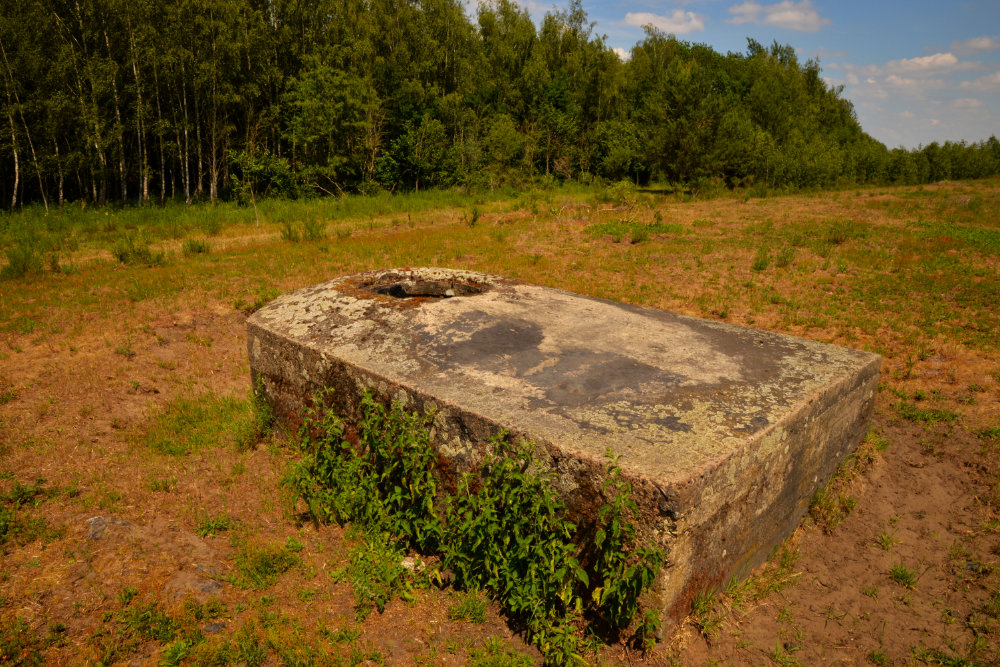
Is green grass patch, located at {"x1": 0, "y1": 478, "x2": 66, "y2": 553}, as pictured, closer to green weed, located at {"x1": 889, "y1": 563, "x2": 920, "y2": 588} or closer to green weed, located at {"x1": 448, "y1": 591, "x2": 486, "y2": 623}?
green weed, located at {"x1": 448, "y1": 591, "x2": 486, "y2": 623}

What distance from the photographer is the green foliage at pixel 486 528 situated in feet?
8.75

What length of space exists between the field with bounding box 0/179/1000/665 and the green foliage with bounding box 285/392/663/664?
128 millimetres

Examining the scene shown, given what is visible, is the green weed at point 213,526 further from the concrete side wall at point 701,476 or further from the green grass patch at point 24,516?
the concrete side wall at point 701,476

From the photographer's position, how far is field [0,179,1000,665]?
9.42ft

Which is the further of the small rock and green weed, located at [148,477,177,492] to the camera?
green weed, located at [148,477,177,492]

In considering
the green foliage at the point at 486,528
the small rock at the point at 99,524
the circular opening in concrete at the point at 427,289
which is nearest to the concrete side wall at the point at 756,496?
the green foliage at the point at 486,528

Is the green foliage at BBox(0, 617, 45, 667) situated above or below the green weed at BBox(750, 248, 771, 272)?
below

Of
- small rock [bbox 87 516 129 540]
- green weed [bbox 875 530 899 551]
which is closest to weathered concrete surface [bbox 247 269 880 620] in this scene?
green weed [bbox 875 530 899 551]

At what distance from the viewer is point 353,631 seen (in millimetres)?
2895

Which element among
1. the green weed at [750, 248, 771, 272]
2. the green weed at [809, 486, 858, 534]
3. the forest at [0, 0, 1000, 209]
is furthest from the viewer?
the forest at [0, 0, 1000, 209]

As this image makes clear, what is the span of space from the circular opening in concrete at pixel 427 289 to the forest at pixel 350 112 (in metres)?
18.3

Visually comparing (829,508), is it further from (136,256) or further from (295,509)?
(136,256)

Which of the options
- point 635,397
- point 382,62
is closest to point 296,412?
point 635,397

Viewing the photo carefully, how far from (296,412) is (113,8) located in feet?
69.1
